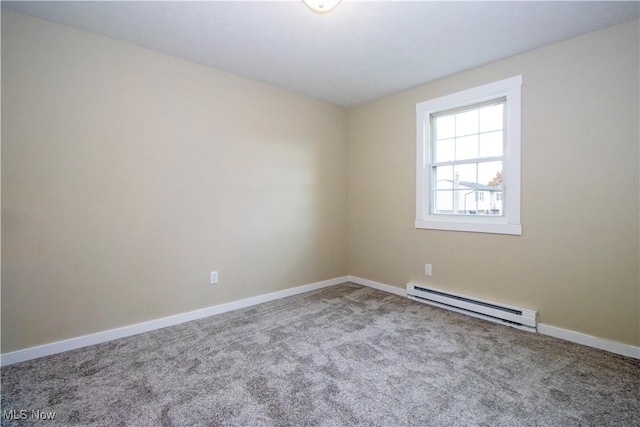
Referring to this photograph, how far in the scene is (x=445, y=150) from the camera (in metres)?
3.40

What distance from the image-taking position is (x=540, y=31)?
2.36 m

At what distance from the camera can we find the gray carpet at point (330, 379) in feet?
5.26

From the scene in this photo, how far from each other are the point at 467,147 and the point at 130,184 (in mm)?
3311

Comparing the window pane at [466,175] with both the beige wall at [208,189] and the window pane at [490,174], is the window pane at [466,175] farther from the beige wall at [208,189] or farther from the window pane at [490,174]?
the beige wall at [208,189]

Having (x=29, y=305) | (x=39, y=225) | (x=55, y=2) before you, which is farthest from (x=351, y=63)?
(x=29, y=305)

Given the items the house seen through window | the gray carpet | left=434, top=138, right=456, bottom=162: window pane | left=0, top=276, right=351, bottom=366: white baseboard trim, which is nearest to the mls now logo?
the gray carpet

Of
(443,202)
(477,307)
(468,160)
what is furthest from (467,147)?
(477,307)

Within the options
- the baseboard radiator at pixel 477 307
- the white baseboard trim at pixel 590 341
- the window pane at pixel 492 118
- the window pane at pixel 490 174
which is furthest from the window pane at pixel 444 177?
the white baseboard trim at pixel 590 341

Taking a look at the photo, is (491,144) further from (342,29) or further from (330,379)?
(330,379)

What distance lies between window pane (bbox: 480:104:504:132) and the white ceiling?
45 centimetres

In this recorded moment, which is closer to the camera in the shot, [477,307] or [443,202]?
[477,307]

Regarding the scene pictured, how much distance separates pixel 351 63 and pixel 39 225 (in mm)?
2929

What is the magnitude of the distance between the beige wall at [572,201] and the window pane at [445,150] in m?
0.53

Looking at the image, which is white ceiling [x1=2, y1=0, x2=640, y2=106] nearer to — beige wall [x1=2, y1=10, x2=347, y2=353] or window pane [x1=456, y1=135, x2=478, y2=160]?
beige wall [x1=2, y1=10, x2=347, y2=353]
